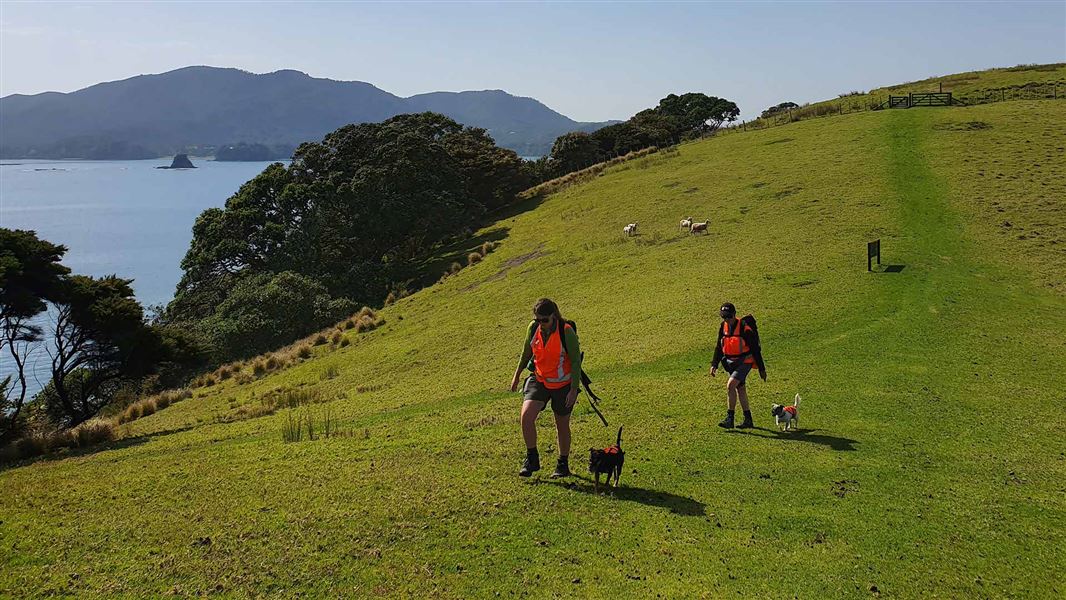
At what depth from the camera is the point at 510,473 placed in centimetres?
1038

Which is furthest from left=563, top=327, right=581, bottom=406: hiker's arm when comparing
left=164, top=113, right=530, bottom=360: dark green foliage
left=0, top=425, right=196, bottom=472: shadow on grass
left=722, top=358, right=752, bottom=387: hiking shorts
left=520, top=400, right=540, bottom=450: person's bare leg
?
left=164, top=113, right=530, bottom=360: dark green foliage

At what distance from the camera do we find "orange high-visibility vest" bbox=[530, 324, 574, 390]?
Result: 31.1 feet

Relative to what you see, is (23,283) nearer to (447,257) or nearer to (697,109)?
(447,257)

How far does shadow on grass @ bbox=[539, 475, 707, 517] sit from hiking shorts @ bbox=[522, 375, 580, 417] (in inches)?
42.1

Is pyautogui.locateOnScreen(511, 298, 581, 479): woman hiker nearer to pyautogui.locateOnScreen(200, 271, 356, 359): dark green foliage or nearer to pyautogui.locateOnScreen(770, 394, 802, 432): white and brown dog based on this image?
pyautogui.locateOnScreen(770, 394, 802, 432): white and brown dog

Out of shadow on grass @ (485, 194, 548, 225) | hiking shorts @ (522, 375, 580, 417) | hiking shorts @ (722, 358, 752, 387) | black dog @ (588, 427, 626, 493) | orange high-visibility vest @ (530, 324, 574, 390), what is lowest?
black dog @ (588, 427, 626, 493)

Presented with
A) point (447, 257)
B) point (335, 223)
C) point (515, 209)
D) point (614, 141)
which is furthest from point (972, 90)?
point (335, 223)

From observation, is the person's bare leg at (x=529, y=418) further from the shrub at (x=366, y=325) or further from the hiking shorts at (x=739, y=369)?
the shrub at (x=366, y=325)

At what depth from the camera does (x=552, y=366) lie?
952 cm

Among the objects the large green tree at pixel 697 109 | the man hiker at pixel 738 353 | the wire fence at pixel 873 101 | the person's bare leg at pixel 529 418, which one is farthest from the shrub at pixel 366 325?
the large green tree at pixel 697 109

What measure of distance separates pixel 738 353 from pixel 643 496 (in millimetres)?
3999

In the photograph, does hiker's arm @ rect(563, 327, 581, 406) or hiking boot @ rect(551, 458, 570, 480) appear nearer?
hiker's arm @ rect(563, 327, 581, 406)

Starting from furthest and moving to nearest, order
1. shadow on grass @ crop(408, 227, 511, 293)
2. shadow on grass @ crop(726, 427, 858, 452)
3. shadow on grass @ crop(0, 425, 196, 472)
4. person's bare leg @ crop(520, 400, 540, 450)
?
shadow on grass @ crop(408, 227, 511, 293) → shadow on grass @ crop(0, 425, 196, 472) → shadow on grass @ crop(726, 427, 858, 452) → person's bare leg @ crop(520, 400, 540, 450)

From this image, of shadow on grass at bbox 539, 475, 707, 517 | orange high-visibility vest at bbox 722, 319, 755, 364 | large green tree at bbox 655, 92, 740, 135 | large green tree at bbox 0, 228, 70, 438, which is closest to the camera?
shadow on grass at bbox 539, 475, 707, 517
